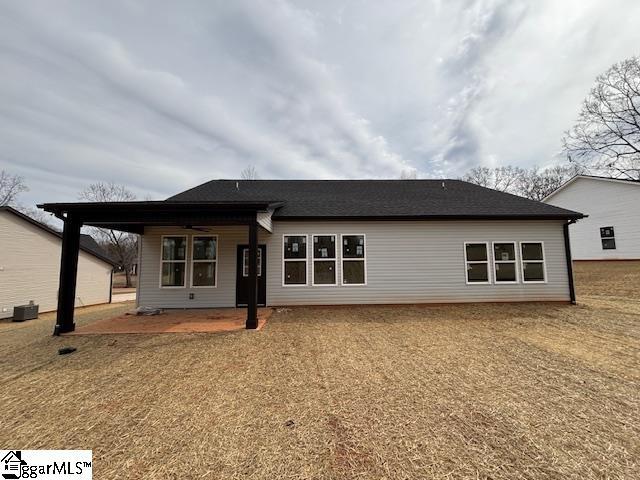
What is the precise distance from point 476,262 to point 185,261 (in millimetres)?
10420

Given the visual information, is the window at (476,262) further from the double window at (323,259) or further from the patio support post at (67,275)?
the patio support post at (67,275)

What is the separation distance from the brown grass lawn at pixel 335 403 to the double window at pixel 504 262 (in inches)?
140

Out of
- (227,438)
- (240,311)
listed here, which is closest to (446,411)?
(227,438)

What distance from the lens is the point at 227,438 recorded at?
2.77 metres

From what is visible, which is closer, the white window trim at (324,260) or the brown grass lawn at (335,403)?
the brown grass lawn at (335,403)

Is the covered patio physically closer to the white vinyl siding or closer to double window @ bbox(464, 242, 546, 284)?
the white vinyl siding

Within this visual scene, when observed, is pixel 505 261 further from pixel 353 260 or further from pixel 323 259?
pixel 323 259

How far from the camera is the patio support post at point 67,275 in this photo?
6863mm

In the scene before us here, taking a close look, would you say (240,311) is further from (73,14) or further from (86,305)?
(86,305)

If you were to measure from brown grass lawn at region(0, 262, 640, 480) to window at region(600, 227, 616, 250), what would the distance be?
46.6ft

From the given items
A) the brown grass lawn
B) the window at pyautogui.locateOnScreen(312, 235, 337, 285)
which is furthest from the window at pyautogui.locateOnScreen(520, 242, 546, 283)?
the window at pyautogui.locateOnScreen(312, 235, 337, 285)

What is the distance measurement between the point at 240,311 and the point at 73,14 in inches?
342

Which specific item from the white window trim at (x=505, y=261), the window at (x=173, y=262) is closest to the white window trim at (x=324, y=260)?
the window at (x=173, y=262)

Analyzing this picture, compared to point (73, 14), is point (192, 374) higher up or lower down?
lower down
